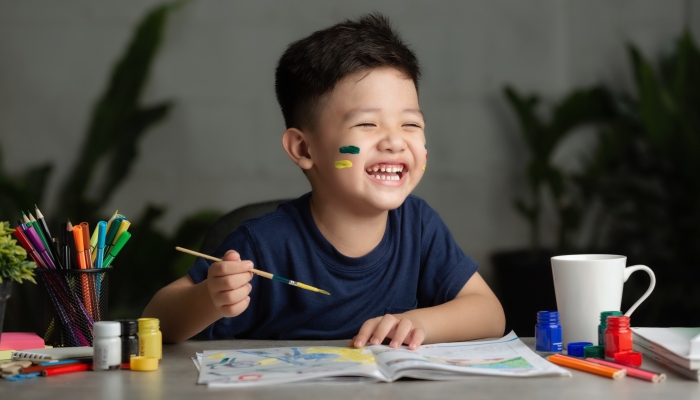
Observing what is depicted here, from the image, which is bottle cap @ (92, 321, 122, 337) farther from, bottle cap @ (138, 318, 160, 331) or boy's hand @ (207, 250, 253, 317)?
boy's hand @ (207, 250, 253, 317)

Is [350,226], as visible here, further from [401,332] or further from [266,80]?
[266,80]

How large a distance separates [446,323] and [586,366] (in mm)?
280

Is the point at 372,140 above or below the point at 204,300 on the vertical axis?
above

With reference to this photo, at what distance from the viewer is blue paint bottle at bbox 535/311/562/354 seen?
991mm

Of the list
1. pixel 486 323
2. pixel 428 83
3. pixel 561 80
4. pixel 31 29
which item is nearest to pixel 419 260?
pixel 486 323

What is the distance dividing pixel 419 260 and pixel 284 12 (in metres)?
2.03

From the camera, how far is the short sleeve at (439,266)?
4.30 feet

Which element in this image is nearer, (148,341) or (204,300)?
(148,341)

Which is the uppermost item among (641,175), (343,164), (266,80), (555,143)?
(266,80)

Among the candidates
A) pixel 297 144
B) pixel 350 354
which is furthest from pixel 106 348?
pixel 297 144

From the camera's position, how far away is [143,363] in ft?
2.95

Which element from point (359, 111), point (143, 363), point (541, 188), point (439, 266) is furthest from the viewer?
point (541, 188)

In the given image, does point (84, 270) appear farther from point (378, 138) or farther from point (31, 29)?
point (31, 29)

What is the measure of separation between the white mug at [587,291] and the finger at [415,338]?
20 centimetres
